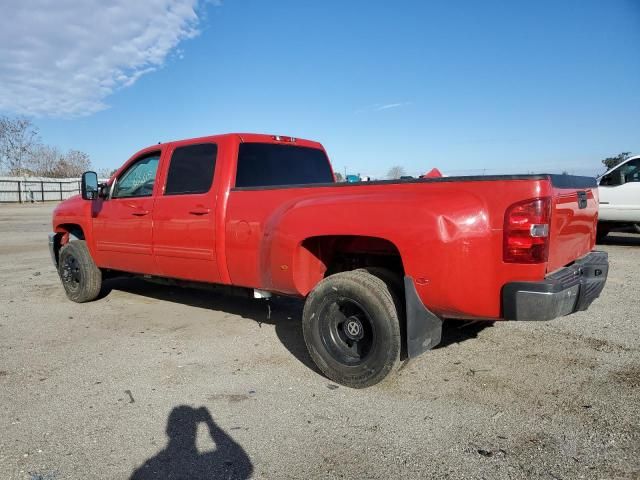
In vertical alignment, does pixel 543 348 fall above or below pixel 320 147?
below

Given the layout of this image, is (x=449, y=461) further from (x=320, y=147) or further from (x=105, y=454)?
(x=320, y=147)

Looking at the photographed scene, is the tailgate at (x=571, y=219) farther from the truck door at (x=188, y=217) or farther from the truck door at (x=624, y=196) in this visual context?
the truck door at (x=624, y=196)

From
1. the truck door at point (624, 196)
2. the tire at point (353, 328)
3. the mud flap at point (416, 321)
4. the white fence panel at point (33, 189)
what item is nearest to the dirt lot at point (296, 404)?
the tire at point (353, 328)

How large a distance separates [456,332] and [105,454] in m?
3.32

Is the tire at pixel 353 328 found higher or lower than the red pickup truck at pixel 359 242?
lower

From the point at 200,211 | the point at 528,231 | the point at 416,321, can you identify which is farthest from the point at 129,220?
the point at 528,231

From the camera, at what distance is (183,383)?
3.82m

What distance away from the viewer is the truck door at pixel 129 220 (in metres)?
5.38

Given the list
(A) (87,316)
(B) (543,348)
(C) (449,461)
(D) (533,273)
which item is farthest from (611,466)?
(A) (87,316)

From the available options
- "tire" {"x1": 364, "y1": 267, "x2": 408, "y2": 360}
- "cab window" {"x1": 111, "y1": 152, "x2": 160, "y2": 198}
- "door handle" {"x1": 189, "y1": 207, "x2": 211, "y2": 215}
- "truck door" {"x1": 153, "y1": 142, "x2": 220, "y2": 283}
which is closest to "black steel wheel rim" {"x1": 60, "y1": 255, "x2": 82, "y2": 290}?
"cab window" {"x1": 111, "y1": 152, "x2": 160, "y2": 198}

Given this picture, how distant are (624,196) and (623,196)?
2 cm

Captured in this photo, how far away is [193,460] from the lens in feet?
9.06

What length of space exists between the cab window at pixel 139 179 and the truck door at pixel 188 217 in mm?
326

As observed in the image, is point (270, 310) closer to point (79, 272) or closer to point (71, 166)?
point (79, 272)
